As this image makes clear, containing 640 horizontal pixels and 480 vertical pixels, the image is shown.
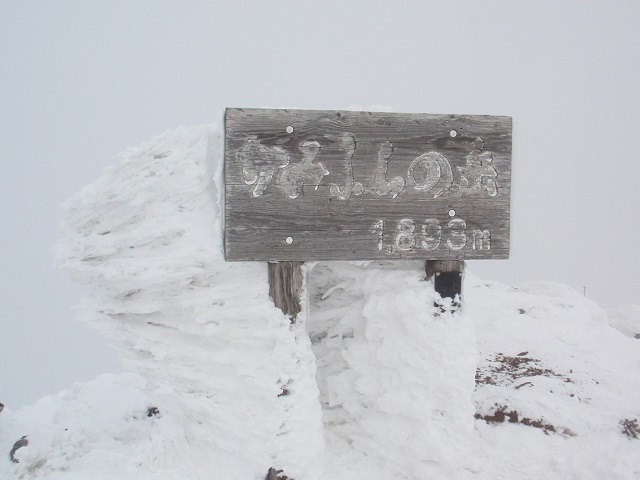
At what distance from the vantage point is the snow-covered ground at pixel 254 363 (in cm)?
388

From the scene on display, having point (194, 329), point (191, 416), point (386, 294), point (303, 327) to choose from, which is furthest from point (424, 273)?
point (191, 416)

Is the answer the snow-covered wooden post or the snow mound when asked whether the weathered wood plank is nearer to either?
the snow-covered wooden post

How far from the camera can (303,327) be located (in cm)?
398

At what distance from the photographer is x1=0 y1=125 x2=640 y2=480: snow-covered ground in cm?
388

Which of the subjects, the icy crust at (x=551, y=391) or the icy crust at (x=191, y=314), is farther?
the icy crust at (x=551, y=391)

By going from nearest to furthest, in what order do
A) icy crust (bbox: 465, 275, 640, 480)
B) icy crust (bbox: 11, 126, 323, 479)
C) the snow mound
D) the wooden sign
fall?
the wooden sign < icy crust (bbox: 11, 126, 323, 479) < icy crust (bbox: 465, 275, 640, 480) < the snow mound

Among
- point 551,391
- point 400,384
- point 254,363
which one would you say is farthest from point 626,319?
point 254,363

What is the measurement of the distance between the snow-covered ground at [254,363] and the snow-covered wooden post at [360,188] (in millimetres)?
240

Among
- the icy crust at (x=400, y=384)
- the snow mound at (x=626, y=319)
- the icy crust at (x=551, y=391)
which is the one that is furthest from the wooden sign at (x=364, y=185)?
the snow mound at (x=626, y=319)

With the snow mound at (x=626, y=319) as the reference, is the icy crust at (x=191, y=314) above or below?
above

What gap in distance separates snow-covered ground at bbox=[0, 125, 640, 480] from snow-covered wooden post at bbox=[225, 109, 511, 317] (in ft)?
0.79

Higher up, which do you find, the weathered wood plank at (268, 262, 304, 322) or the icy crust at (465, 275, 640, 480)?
the weathered wood plank at (268, 262, 304, 322)

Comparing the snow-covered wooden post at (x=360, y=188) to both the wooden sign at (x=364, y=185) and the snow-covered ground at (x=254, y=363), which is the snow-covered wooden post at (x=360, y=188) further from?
the snow-covered ground at (x=254, y=363)

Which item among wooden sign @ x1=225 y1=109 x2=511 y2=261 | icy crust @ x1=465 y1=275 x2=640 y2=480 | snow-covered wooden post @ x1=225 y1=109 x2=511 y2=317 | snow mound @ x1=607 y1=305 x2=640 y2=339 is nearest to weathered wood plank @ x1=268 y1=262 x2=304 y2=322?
snow-covered wooden post @ x1=225 y1=109 x2=511 y2=317
